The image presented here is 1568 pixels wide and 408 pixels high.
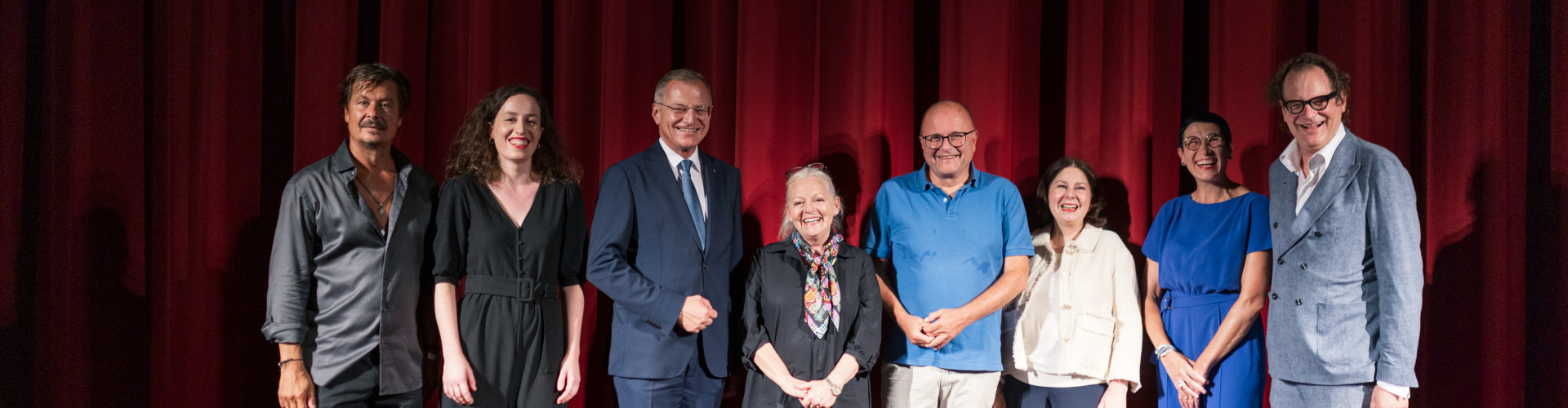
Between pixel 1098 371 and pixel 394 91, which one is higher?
pixel 394 91

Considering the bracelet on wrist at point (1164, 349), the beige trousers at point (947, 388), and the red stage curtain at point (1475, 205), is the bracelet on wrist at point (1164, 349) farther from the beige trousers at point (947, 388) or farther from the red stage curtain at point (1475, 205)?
the red stage curtain at point (1475, 205)

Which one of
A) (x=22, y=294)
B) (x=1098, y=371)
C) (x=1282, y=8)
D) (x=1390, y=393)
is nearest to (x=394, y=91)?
(x=22, y=294)

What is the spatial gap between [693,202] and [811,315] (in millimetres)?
527

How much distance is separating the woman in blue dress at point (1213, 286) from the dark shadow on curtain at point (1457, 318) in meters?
1.04

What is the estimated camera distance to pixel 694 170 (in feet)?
8.14

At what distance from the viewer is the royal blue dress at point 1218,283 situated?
2.50 m

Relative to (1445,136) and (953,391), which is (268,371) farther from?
(1445,136)

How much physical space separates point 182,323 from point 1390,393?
404 cm

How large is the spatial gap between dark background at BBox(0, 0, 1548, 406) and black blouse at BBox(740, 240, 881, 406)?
2.41ft

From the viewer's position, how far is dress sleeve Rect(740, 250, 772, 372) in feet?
7.38

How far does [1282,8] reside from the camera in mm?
3160

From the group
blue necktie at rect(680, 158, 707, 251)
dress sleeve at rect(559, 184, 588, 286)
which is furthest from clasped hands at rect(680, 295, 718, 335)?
dress sleeve at rect(559, 184, 588, 286)

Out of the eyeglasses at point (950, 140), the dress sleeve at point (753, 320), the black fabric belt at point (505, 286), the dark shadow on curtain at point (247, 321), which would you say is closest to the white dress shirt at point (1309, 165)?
the eyeglasses at point (950, 140)

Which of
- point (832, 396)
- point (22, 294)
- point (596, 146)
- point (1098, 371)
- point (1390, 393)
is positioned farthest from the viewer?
point (596, 146)
